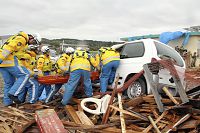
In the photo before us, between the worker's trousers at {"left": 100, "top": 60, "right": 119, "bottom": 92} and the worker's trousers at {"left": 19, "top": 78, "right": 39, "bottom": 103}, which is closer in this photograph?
the worker's trousers at {"left": 100, "top": 60, "right": 119, "bottom": 92}

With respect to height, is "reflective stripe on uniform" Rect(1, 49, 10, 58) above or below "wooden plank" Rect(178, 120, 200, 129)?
above

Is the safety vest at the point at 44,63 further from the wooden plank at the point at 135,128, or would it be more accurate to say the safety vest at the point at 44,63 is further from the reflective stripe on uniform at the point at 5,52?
the wooden plank at the point at 135,128

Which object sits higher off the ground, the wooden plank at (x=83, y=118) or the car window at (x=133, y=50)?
the car window at (x=133, y=50)

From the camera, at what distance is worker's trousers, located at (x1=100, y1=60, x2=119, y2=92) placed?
7560 mm

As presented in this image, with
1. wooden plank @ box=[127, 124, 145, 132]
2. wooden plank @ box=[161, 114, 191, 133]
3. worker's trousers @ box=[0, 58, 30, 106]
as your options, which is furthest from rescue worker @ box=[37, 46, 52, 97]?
wooden plank @ box=[161, 114, 191, 133]

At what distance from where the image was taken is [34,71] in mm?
8312

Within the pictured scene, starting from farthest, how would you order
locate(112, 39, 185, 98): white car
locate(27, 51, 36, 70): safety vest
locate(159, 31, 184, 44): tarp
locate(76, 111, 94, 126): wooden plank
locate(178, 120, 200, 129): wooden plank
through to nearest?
locate(159, 31, 184, 44): tarp < locate(27, 51, 36, 70): safety vest < locate(112, 39, 185, 98): white car < locate(76, 111, 94, 126): wooden plank < locate(178, 120, 200, 129): wooden plank

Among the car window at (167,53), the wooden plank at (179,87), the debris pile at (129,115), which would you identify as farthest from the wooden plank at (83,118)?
the car window at (167,53)

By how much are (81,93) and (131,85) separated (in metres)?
1.75

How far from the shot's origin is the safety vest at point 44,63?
916cm

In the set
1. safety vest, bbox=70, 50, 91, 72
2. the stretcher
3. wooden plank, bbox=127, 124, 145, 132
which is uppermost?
safety vest, bbox=70, 50, 91, 72

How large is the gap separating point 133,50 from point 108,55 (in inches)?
28.7

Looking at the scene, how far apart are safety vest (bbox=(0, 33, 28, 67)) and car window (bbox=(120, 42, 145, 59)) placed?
283 centimetres

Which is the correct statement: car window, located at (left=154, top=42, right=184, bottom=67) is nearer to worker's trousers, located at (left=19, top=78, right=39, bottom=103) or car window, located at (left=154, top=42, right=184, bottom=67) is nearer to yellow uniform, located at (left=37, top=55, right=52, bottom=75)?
worker's trousers, located at (left=19, top=78, right=39, bottom=103)
